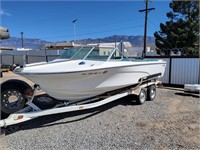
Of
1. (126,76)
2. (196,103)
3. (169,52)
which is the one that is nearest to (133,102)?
(126,76)

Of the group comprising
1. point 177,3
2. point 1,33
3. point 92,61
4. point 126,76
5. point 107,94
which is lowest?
point 107,94

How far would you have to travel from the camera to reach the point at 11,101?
165 inches

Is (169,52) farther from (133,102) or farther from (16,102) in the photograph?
(16,102)

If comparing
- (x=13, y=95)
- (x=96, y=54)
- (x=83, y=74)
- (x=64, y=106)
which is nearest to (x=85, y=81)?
(x=83, y=74)

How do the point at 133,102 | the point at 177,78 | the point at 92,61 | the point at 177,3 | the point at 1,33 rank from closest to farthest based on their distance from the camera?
the point at 1,33, the point at 92,61, the point at 133,102, the point at 177,78, the point at 177,3

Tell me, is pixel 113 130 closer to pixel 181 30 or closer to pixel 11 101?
pixel 11 101

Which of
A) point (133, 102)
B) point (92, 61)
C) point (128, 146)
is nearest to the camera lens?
point (128, 146)

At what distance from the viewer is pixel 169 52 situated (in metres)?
25.3

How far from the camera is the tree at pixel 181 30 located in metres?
24.6

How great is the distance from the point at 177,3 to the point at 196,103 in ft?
77.1

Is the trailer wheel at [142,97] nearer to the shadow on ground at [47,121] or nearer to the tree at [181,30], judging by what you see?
the shadow on ground at [47,121]

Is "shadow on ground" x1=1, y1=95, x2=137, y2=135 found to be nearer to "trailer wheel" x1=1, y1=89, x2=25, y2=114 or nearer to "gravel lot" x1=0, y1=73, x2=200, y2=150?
"gravel lot" x1=0, y1=73, x2=200, y2=150

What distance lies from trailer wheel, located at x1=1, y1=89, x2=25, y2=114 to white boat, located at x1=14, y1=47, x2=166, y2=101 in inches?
16.2

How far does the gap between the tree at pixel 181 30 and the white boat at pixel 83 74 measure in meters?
21.3
